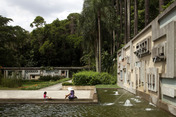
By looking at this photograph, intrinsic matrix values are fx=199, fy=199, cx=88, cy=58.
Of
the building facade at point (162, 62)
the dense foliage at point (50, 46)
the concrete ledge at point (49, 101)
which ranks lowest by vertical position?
the concrete ledge at point (49, 101)

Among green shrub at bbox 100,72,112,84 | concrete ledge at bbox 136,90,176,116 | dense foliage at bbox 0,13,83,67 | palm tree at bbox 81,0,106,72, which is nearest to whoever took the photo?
concrete ledge at bbox 136,90,176,116

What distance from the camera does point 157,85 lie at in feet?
31.4

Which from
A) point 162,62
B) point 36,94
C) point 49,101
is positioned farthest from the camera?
point 36,94

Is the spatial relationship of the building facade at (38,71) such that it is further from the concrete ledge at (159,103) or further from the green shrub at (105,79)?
the concrete ledge at (159,103)

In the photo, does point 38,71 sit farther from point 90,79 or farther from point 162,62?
point 162,62

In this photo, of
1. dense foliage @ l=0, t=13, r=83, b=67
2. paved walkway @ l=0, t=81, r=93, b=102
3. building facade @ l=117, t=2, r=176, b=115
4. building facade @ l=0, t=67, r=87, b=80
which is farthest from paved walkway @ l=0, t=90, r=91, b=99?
dense foliage @ l=0, t=13, r=83, b=67

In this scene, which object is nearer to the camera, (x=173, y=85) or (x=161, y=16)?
(x=173, y=85)

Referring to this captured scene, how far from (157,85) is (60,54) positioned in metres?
48.7

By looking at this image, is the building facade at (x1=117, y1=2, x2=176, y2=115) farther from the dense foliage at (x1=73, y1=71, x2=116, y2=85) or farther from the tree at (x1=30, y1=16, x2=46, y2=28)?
the tree at (x1=30, y1=16, x2=46, y2=28)

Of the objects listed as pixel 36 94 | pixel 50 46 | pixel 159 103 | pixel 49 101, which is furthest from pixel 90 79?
pixel 50 46

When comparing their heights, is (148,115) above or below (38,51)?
below

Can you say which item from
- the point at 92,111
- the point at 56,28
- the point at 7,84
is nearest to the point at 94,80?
the point at 7,84

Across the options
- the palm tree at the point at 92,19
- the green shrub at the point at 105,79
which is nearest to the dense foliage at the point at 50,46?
the palm tree at the point at 92,19

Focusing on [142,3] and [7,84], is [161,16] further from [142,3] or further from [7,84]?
[142,3]
